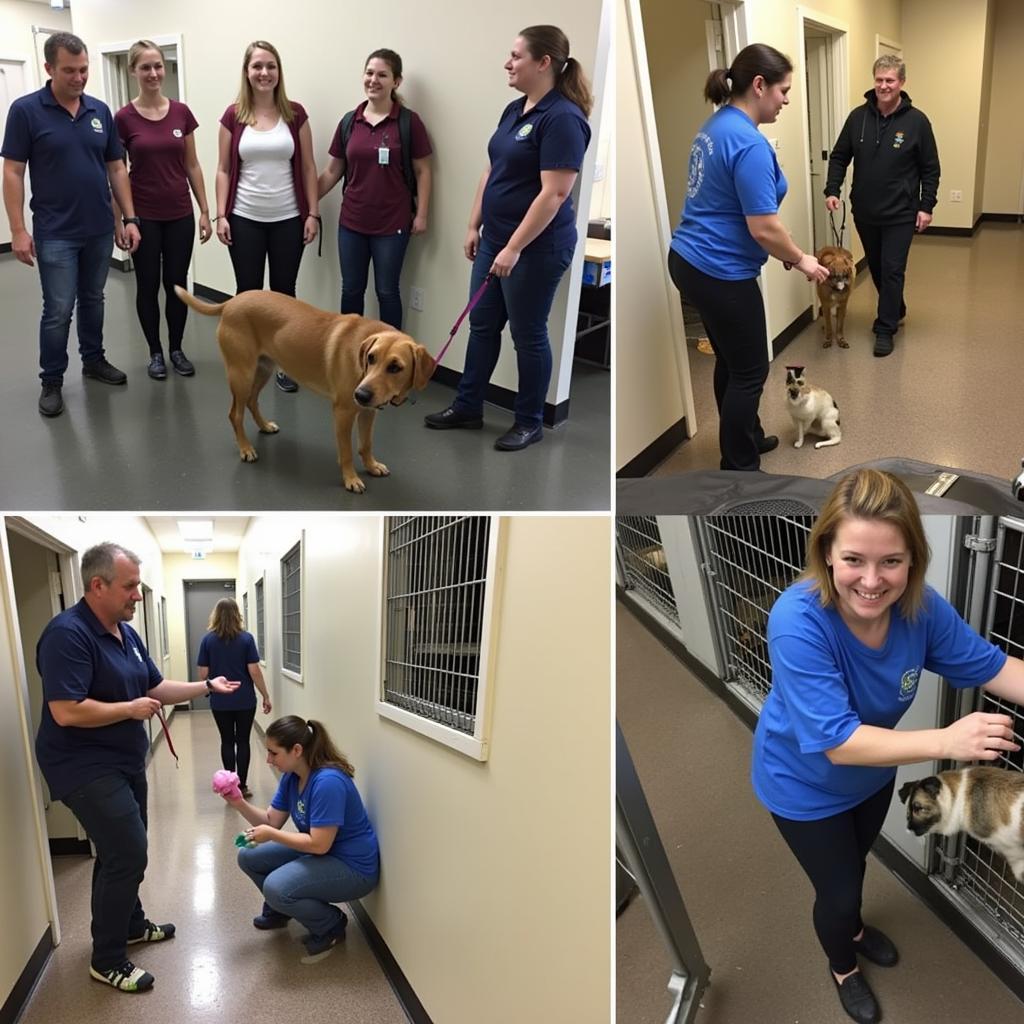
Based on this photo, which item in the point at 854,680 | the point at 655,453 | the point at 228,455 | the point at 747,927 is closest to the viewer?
the point at 854,680

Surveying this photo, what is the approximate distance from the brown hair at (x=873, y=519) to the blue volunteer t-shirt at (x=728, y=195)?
5.50 ft

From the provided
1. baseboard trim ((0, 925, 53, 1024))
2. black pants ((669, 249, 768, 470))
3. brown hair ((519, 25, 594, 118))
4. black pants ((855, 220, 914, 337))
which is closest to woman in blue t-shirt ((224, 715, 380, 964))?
baseboard trim ((0, 925, 53, 1024))

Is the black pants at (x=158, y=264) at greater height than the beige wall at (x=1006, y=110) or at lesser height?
lesser

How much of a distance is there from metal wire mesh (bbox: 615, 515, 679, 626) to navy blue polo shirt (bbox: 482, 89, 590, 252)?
1.00 m

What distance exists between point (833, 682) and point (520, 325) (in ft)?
6.47

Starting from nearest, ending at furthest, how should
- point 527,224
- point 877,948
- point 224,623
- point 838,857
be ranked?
point 838,857 → point 877,948 → point 527,224 → point 224,623

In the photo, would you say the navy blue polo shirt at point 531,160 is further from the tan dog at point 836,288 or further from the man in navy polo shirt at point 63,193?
the tan dog at point 836,288

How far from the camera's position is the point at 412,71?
351cm

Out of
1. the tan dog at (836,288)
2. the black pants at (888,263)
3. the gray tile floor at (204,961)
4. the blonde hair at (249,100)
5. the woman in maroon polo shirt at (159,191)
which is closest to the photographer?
the gray tile floor at (204,961)

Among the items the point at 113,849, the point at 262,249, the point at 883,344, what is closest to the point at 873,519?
the point at 113,849

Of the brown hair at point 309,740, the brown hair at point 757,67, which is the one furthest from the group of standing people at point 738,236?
the brown hair at point 309,740

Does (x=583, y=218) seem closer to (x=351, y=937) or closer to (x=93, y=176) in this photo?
(x=93, y=176)

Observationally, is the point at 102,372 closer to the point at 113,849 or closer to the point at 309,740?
the point at 309,740

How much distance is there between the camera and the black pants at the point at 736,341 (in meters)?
3.11
